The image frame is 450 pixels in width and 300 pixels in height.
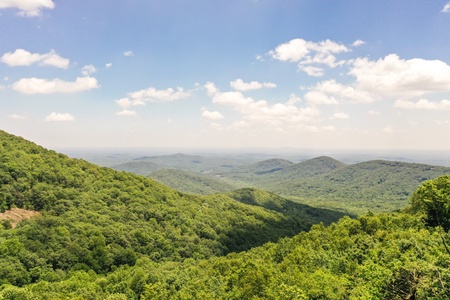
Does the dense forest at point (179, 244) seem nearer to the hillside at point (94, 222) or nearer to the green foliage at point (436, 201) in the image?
the green foliage at point (436, 201)

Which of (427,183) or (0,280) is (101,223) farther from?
(427,183)

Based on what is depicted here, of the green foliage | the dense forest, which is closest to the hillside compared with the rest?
the dense forest

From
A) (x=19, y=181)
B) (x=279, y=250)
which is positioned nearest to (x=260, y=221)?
(x=279, y=250)

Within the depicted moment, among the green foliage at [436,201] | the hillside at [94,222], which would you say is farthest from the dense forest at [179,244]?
the hillside at [94,222]

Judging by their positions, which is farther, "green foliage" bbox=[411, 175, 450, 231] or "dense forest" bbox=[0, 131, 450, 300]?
"green foliage" bbox=[411, 175, 450, 231]

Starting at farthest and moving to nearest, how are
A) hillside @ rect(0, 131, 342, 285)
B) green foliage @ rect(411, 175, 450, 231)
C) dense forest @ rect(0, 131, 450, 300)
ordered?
hillside @ rect(0, 131, 342, 285)
green foliage @ rect(411, 175, 450, 231)
dense forest @ rect(0, 131, 450, 300)

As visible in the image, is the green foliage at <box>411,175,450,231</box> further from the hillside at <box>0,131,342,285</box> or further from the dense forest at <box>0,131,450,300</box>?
the hillside at <box>0,131,342,285</box>

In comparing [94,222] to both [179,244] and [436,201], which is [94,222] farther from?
[436,201]
